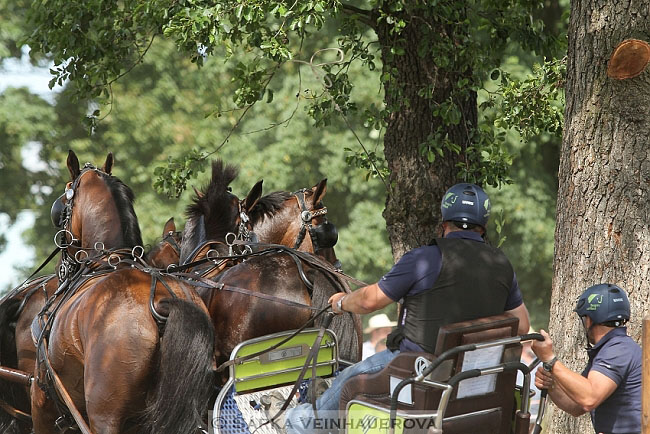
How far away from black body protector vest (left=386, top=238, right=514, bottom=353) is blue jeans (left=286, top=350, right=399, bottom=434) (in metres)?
0.27

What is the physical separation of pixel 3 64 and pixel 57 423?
51.0ft

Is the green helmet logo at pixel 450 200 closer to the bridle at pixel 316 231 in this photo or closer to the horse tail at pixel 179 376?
the horse tail at pixel 179 376

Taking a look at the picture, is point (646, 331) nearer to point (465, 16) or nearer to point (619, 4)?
point (619, 4)

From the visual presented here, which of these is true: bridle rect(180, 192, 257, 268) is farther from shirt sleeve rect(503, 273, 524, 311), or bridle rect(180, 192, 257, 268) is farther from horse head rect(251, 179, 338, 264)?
shirt sleeve rect(503, 273, 524, 311)

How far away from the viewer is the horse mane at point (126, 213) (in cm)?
674

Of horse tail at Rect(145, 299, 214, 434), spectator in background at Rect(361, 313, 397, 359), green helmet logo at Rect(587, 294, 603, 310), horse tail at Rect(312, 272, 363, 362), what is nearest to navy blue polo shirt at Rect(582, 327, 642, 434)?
green helmet logo at Rect(587, 294, 603, 310)

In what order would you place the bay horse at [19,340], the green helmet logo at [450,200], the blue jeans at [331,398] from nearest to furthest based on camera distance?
the green helmet logo at [450,200] → the blue jeans at [331,398] → the bay horse at [19,340]

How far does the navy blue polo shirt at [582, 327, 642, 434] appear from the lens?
4.61 m

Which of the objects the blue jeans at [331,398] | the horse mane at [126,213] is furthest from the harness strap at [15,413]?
the blue jeans at [331,398]

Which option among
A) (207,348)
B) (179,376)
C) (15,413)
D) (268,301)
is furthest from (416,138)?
(15,413)

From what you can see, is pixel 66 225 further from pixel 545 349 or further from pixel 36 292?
pixel 545 349

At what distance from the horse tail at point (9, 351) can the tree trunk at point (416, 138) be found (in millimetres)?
3456

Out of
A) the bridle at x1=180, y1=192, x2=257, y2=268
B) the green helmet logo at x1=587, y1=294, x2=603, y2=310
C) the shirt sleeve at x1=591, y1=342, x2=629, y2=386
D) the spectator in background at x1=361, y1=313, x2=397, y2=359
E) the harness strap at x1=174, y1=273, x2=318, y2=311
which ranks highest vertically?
the bridle at x1=180, y1=192, x2=257, y2=268

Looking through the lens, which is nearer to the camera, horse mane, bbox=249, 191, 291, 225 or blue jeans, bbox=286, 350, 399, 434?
blue jeans, bbox=286, 350, 399, 434
